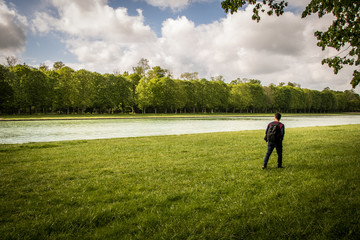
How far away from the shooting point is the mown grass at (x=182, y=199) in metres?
4.33

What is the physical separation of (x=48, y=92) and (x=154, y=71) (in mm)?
50068

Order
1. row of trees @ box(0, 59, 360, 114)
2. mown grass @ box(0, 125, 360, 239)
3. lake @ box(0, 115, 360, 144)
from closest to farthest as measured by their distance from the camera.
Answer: mown grass @ box(0, 125, 360, 239), lake @ box(0, 115, 360, 144), row of trees @ box(0, 59, 360, 114)

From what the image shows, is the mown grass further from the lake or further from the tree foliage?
the lake

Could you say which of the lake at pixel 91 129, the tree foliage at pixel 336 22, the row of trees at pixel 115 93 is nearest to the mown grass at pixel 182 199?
the tree foliage at pixel 336 22

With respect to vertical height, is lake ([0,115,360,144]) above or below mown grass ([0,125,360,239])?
below

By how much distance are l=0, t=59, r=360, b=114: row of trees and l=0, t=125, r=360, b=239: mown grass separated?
7054 centimetres

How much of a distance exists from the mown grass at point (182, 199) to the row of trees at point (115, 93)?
70.5 meters

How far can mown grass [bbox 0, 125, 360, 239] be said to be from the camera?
4332 millimetres

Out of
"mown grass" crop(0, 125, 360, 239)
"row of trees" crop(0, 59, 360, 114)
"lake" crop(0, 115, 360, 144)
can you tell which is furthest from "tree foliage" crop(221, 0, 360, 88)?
"row of trees" crop(0, 59, 360, 114)

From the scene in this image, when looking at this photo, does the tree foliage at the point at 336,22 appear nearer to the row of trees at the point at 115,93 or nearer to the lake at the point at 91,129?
the lake at the point at 91,129

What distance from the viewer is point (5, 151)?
43.5 ft

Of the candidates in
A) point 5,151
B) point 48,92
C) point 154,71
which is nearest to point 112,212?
point 5,151

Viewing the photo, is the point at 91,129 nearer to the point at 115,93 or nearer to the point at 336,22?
the point at 336,22

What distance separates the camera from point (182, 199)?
5.80 meters
